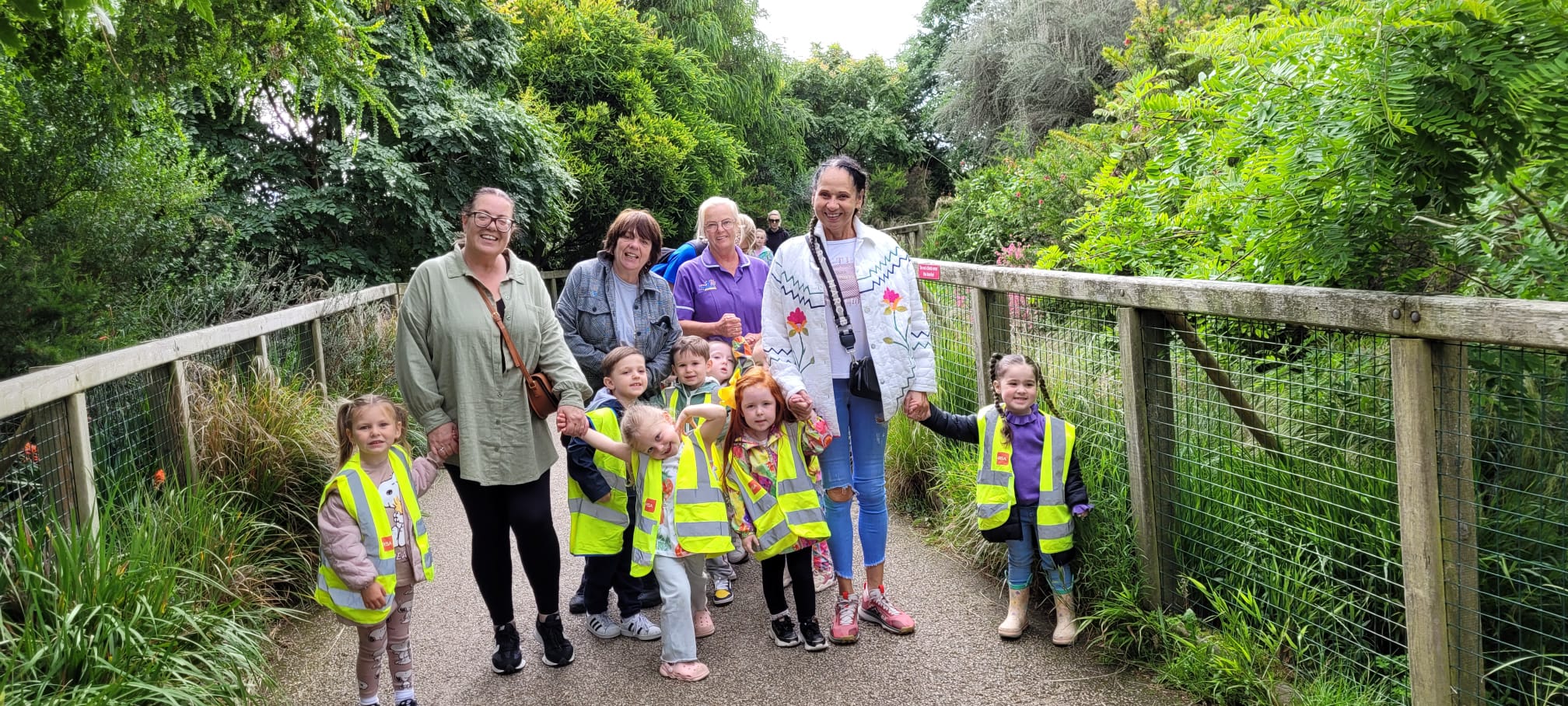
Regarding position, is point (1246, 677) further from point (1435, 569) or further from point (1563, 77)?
point (1563, 77)

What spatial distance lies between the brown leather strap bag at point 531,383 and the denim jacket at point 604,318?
83 cm

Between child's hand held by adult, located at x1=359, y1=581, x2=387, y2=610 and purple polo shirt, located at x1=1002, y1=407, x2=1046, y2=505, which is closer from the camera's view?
child's hand held by adult, located at x1=359, y1=581, x2=387, y2=610

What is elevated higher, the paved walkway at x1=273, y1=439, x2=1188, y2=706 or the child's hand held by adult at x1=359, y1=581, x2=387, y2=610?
the child's hand held by adult at x1=359, y1=581, x2=387, y2=610

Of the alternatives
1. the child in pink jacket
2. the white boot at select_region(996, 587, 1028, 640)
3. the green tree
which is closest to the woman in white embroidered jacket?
the white boot at select_region(996, 587, 1028, 640)

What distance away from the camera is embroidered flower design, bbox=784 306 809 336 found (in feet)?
14.6

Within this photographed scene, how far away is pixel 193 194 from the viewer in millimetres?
8188

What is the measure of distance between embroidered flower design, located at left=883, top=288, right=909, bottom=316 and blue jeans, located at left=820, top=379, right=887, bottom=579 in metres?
0.36

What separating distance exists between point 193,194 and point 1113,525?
23.7 feet

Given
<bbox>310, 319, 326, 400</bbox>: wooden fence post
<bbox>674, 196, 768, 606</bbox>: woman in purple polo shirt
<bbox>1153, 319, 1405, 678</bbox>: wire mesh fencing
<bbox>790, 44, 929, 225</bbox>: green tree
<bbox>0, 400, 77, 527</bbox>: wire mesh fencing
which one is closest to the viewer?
<bbox>1153, 319, 1405, 678</bbox>: wire mesh fencing

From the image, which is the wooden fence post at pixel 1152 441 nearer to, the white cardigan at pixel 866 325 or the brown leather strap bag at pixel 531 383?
the white cardigan at pixel 866 325

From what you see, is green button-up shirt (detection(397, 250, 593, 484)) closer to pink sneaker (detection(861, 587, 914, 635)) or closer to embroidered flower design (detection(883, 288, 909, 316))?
embroidered flower design (detection(883, 288, 909, 316))

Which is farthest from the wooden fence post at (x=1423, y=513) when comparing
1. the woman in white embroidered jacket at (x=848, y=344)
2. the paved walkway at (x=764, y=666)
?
the woman in white embroidered jacket at (x=848, y=344)

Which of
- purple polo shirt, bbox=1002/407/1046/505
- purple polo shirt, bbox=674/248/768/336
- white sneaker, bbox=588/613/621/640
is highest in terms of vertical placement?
purple polo shirt, bbox=674/248/768/336

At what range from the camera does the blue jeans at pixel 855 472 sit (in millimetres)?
4520
